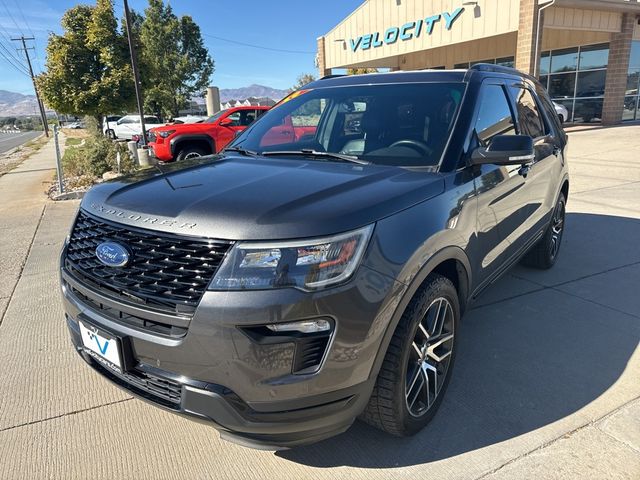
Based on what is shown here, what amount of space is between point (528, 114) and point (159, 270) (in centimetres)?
337

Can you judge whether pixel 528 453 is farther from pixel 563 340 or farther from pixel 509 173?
pixel 509 173

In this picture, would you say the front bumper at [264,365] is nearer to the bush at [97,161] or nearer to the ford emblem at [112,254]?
the ford emblem at [112,254]

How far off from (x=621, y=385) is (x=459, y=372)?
0.94 m

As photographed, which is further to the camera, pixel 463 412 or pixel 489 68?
pixel 489 68

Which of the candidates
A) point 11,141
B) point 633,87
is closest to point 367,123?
point 633,87

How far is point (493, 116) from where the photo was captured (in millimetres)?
3174

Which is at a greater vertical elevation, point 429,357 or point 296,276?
point 296,276

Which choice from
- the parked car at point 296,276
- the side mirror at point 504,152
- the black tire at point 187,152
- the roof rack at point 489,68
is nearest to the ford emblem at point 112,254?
the parked car at point 296,276

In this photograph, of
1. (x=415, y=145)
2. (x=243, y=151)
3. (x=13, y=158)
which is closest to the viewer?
(x=415, y=145)

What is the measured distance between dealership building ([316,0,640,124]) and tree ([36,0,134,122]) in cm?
1133

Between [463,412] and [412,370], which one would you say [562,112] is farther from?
[412,370]

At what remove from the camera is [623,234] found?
581cm

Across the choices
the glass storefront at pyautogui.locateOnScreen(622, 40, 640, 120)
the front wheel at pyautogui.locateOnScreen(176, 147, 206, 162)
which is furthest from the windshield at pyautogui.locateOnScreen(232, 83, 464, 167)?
the glass storefront at pyautogui.locateOnScreen(622, 40, 640, 120)

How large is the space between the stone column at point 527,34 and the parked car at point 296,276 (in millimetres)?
14976
